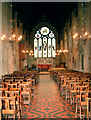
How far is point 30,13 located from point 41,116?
31.4 m

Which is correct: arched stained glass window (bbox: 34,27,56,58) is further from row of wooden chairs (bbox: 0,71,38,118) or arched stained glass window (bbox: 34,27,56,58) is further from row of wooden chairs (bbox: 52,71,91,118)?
row of wooden chairs (bbox: 0,71,38,118)

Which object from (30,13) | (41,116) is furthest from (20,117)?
(30,13)

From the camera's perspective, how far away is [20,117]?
5.41 m

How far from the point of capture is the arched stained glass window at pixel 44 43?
38844 millimetres

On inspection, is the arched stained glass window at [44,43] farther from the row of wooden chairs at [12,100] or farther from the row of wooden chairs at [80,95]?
the row of wooden chairs at [12,100]

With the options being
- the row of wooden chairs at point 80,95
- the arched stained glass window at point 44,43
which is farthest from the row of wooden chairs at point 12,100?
the arched stained glass window at point 44,43

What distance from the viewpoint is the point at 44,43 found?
3906 cm

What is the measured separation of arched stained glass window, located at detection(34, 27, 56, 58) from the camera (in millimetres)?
38844

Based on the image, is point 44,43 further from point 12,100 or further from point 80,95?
point 12,100

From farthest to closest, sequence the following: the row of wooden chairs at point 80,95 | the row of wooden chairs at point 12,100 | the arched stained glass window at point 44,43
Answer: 1. the arched stained glass window at point 44,43
2. the row of wooden chairs at point 80,95
3. the row of wooden chairs at point 12,100

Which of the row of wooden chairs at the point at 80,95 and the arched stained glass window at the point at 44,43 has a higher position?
the arched stained glass window at the point at 44,43

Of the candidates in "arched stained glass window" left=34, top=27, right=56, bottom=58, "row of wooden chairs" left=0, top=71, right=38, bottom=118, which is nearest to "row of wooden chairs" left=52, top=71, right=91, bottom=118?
"row of wooden chairs" left=0, top=71, right=38, bottom=118

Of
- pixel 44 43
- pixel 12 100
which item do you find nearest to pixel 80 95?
pixel 12 100

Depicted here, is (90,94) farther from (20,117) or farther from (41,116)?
(20,117)
